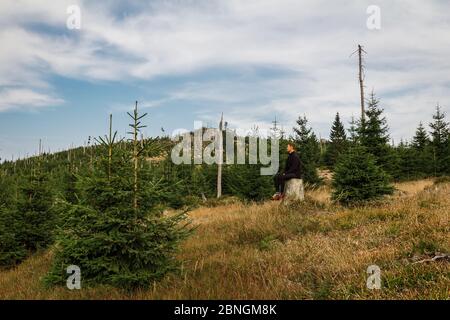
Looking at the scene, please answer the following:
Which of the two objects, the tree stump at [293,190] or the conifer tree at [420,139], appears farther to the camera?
the conifer tree at [420,139]

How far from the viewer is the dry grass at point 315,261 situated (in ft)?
14.8

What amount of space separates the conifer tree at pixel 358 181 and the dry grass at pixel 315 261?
332 centimetres

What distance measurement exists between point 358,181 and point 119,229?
10.2 meters

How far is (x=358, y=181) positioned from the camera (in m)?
13.5

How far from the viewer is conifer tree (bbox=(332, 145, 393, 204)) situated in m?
13.1

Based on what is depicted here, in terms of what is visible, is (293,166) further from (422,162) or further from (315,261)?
(422,162)

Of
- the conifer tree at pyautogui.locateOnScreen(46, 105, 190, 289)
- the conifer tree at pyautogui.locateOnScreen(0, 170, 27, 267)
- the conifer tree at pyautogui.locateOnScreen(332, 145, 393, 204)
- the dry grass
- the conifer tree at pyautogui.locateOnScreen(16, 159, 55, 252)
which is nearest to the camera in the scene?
the dry grass

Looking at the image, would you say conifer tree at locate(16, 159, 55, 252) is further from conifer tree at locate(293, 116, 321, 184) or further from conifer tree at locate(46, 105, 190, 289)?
conifer tree at locate(293, 116, 321, 184)

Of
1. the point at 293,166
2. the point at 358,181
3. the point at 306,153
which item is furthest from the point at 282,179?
the point at 306,153

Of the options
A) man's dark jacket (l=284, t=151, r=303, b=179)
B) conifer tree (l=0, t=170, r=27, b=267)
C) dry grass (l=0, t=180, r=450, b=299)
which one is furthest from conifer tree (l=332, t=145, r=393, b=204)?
conifer tree (l=0, t=170, r=27, b=267)

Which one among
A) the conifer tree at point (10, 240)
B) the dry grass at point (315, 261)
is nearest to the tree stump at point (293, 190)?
the dry grass at point (315, 261)

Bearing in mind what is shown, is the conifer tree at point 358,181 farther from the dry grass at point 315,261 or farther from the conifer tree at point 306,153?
the conifer tree at point 306,153

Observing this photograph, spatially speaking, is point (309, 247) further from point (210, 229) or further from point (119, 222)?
point (210, 229)

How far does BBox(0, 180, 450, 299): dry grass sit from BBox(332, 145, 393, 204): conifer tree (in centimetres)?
332
